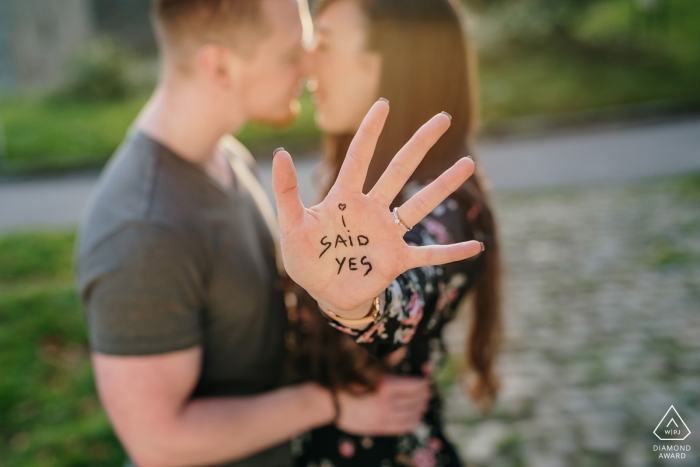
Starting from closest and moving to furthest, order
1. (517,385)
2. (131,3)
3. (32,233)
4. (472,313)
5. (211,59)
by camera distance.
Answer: (211,59) → (472,313) → (517,385) → (32,233) → (131,3)

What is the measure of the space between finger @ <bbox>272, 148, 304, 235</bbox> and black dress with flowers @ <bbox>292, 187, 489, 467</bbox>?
29 cm

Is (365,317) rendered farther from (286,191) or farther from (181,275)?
(181,275)

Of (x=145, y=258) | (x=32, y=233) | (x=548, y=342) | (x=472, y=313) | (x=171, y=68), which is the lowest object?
(x=548, y=342)

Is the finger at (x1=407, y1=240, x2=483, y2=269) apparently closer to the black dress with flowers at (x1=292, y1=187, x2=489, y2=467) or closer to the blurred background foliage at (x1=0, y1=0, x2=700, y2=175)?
the black dress with flowers at (x1=292, y1=187, x2=489, y2=467)

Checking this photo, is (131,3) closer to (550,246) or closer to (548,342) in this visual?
(550,246)

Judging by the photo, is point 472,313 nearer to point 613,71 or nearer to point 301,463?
point 301,463

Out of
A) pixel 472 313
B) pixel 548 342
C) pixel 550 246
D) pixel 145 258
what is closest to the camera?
pixel 145 258

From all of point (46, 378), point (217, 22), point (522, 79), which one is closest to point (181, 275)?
point (217, 22)

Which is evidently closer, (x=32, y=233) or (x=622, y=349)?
(x=622, y=349)

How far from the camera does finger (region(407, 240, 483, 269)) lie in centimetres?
133

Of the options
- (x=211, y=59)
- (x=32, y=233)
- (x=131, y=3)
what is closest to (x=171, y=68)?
(x=211, y=59)

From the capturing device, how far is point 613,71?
522 inches

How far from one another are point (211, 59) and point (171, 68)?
16 centimetres

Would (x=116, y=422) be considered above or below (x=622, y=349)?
above
